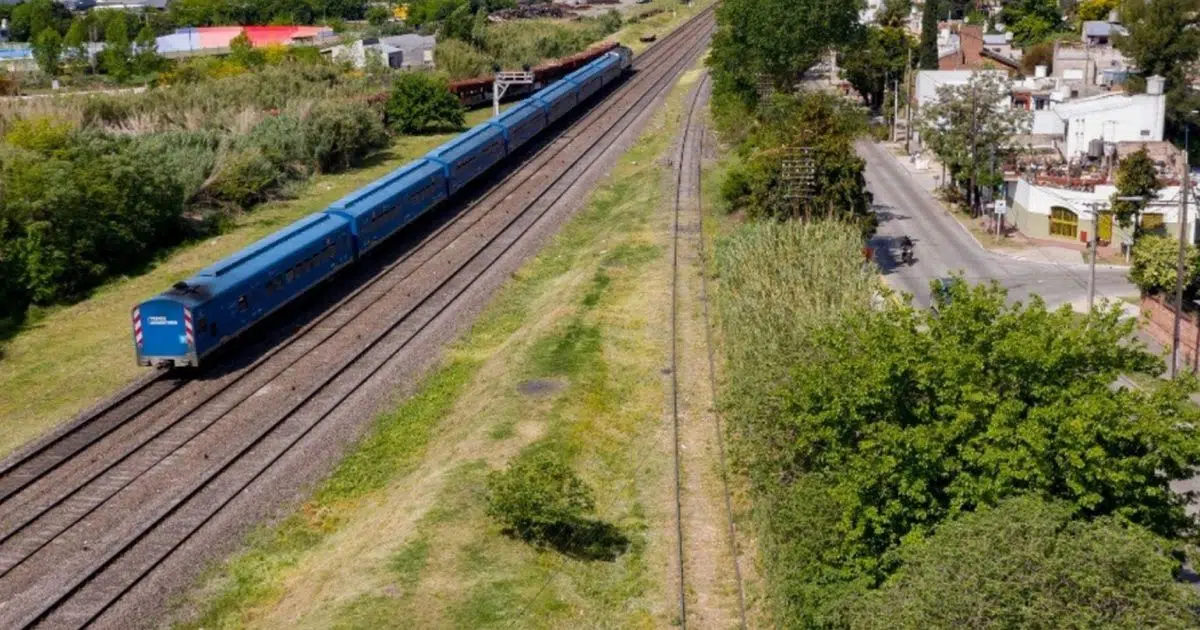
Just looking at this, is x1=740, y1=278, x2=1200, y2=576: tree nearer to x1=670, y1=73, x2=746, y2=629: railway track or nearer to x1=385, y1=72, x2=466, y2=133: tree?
x1=670, y1=73, x2=746, y2=629: railway track

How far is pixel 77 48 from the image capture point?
436 feet

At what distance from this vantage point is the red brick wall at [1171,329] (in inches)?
1580

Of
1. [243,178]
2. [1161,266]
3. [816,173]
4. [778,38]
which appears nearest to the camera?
[1161,266]

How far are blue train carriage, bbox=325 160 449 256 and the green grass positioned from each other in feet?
21.9

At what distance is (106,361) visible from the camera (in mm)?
39625

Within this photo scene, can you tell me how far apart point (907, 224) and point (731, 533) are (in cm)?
3543

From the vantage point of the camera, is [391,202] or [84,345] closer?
[84,345]

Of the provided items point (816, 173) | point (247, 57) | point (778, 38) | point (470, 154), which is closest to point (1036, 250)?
point (816, 173)

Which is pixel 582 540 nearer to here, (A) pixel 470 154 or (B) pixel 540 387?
(B) pixel 540 387

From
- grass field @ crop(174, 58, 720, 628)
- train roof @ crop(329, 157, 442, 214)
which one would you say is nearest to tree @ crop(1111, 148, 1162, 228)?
grass field @ crop(174, 58, 720, 628)

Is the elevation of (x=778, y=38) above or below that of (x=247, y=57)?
above

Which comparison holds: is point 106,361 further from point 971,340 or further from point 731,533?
point 971,340

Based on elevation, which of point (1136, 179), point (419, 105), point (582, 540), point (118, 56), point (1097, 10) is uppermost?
point (1097, 10)

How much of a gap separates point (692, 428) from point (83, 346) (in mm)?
20953
